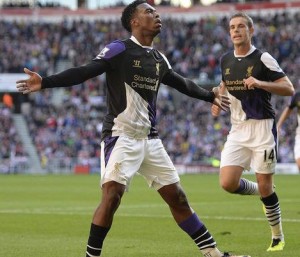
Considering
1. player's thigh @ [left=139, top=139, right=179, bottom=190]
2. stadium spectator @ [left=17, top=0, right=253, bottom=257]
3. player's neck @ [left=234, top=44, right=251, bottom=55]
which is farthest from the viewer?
player's neck @ [left=234, top=44, right=251, bottom=55]

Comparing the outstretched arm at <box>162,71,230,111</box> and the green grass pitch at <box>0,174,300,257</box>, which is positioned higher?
the outstretched arm at <box>162,71,230,111</box>

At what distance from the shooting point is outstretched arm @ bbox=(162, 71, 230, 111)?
31.6 feet

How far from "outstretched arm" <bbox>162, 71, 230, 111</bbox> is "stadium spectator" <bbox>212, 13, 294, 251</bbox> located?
1.43m

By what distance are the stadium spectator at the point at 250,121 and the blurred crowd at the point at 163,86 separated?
32409mm

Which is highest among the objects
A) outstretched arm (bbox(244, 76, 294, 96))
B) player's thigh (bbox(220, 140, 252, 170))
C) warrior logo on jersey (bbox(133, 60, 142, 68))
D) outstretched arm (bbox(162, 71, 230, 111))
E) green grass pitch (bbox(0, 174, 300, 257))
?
warrior logo on jersey (bbox(133, 60, 142, 68))

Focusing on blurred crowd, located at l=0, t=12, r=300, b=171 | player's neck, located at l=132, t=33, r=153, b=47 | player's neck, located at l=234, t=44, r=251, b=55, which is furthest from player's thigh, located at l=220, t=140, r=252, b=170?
blurred crowd, located at l=0, t=12, r=300, b=171

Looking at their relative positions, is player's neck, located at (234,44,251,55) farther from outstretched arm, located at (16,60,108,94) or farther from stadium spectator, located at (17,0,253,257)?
outstretched arm, located at (16,60,108,94)

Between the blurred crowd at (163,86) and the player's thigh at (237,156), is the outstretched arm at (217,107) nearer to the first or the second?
the player's thigh at (237,156)

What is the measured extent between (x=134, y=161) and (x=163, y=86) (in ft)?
137

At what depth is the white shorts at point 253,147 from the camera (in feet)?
37.8

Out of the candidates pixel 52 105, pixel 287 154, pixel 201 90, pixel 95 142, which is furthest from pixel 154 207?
pixel 52 105

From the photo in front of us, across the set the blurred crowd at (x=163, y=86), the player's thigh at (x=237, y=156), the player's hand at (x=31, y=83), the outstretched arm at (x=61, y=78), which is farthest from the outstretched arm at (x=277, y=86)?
the blurred crowd at (x=163, y=86)

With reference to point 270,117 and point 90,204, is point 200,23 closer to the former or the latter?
point 90,204

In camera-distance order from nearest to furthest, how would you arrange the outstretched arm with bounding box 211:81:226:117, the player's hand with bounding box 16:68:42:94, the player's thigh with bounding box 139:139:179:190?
the player's hand with bounding box 16:68:42:94
the player's thigh with bounding box 139:139:179:190
the outstretched arm with bounding box 211:81:226:117
